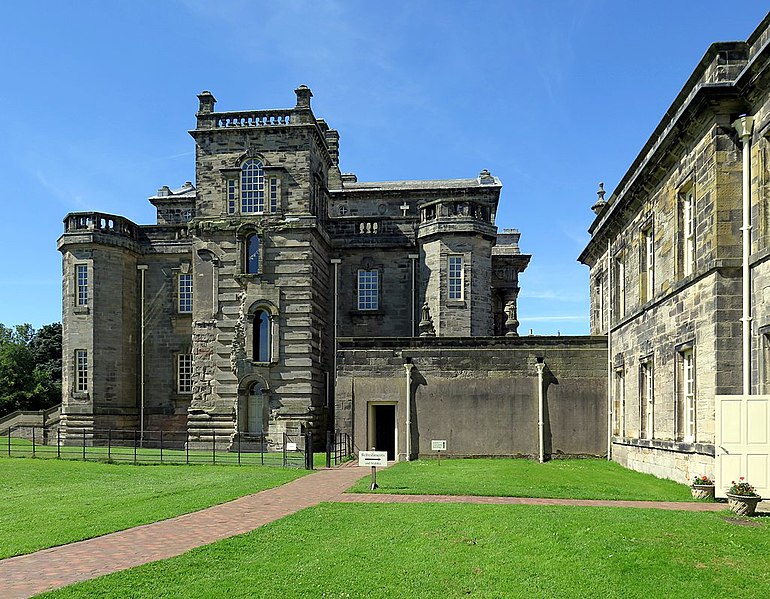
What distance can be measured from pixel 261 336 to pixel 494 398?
1165 centimetres

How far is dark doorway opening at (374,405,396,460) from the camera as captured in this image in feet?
87.8

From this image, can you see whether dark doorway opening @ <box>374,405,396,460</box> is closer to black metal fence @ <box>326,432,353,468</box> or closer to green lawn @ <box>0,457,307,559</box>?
black metal fence @ <box>326,432,353,468</box>

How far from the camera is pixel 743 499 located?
41.4 ft

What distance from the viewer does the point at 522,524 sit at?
1159 cm

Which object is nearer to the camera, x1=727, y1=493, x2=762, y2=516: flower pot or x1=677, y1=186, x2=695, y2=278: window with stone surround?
x1=727, y1=493, x2=762, y2=516: flower pot

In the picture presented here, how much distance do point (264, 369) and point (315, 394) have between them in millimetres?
2465

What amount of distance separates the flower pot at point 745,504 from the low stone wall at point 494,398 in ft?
39.3

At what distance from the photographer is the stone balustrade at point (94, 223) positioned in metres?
36.3

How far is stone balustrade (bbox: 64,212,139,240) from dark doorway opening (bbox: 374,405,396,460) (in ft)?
59.2

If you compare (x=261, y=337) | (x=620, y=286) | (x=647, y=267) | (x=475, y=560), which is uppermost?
(x=647, y=267)

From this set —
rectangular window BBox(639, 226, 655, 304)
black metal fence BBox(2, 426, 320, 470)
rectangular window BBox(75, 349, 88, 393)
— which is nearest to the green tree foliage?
black metal fence BBox(2, 426, 320, 470)

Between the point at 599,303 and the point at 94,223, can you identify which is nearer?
the point at 599,303

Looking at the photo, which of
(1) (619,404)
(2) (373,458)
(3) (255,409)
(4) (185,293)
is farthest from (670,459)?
(4) (185,293)

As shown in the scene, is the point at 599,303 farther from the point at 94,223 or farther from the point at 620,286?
the point at 94,223
